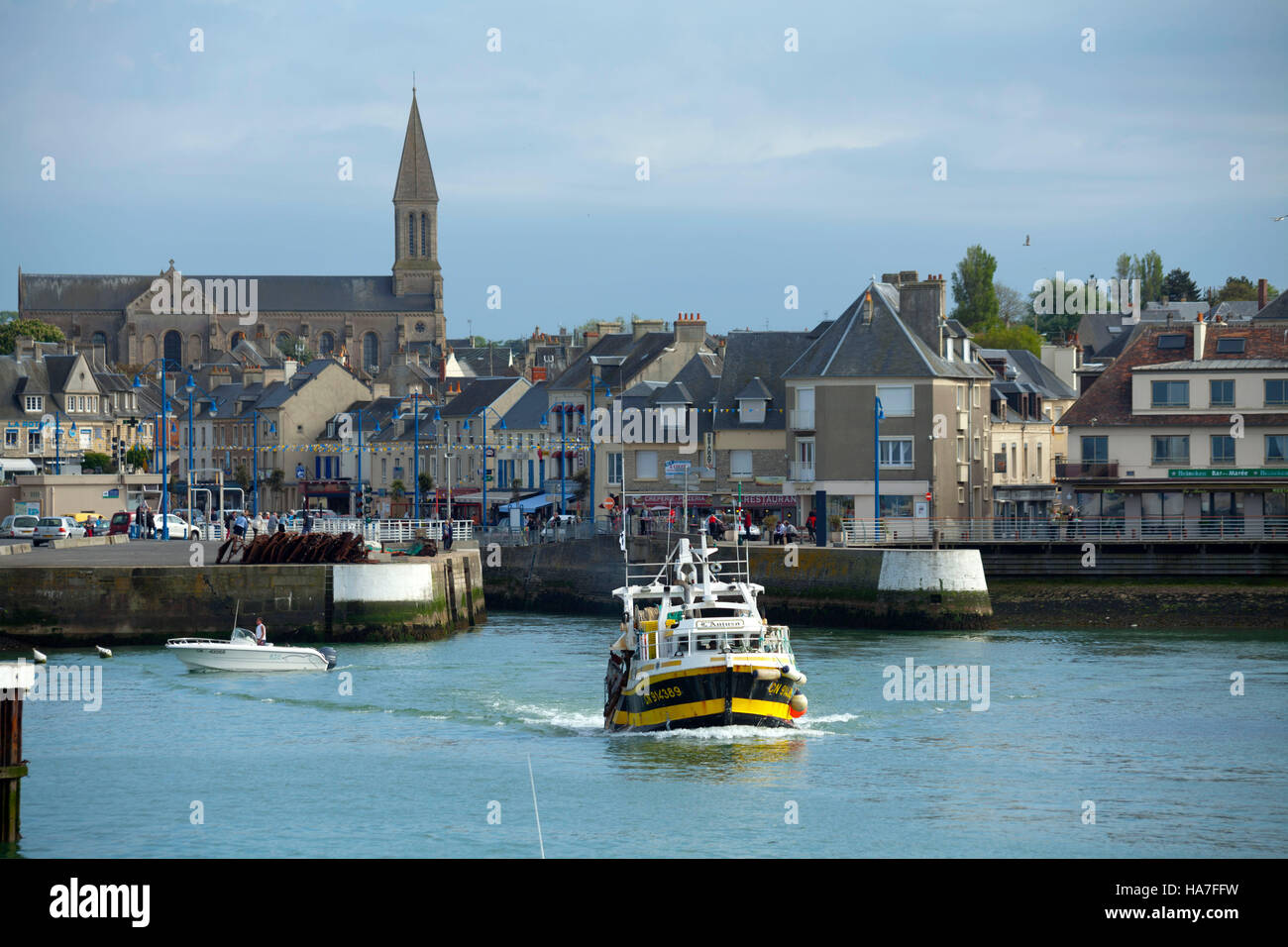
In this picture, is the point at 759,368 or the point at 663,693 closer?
the point at 663,693

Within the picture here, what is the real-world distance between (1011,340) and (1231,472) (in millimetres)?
50663

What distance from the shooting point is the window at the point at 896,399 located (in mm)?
67125

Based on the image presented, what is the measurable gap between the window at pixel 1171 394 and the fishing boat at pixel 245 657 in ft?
104

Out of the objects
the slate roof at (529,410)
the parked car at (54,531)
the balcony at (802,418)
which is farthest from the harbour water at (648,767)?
the slate roof at (529,410)

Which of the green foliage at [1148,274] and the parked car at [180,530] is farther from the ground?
the green foliage at [1148,274]

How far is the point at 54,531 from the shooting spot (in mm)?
78062

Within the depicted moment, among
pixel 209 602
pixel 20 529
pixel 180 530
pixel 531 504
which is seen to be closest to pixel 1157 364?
pixel 209 602

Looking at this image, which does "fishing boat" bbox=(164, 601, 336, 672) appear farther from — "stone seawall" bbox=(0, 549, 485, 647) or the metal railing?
the metal railing

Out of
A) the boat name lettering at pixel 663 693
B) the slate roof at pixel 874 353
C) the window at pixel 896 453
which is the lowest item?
the boat name lettering at pixel 663 693

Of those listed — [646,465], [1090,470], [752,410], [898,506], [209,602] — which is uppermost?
[752,410]

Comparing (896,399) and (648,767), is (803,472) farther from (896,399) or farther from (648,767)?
(648,767)

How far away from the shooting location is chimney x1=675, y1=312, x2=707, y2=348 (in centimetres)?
9262

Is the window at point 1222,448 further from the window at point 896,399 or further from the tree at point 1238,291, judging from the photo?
the tree at point 1238,291

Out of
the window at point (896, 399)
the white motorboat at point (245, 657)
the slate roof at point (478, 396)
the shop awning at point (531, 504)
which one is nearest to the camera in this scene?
the white motorboat at point (245, 657)
